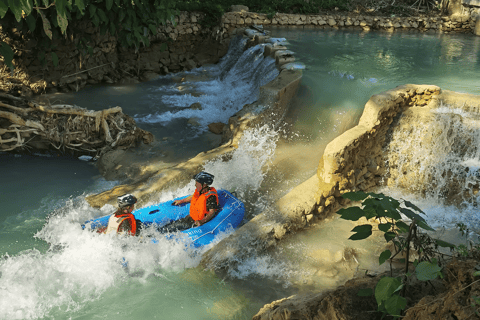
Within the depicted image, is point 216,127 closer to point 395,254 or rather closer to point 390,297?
point 395,254

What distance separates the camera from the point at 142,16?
8.83m

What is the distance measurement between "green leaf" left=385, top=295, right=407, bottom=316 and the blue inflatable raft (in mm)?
2960

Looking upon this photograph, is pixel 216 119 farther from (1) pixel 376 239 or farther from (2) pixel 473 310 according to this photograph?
(2) pixel 473 310

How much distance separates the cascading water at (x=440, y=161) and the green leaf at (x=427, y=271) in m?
3.59

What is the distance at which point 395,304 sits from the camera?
1.80 meters

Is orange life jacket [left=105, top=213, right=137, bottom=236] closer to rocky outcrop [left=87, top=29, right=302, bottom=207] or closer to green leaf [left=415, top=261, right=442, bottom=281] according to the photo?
rocky outcrop [left=87, top=29, right=302, bottom=207]

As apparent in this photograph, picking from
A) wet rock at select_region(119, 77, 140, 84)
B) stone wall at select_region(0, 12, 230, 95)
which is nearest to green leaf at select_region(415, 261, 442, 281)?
stone wall at select_region(0, 12, 230, 95)

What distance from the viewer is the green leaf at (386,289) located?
183cm

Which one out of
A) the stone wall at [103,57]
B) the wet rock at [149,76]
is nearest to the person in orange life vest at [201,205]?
the stone wall at [103,57]

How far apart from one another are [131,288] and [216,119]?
18.4ft

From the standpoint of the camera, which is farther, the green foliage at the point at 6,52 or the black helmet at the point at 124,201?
the green foliage at the point at 6,52

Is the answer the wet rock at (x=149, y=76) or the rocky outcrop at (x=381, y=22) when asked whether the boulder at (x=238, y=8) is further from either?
the wet rock at (x=149, y=76)

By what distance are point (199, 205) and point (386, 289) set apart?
323 centimetres

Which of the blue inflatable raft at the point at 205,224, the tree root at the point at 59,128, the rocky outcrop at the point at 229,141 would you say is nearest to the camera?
the blue inflatable raft at the point at 205,224
